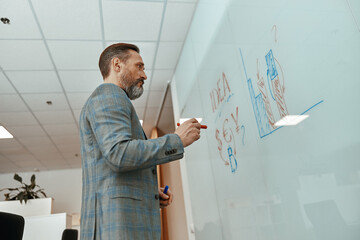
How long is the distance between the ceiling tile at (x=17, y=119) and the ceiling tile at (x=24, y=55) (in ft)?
4.02

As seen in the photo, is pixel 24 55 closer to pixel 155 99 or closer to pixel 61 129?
pixel 155 99

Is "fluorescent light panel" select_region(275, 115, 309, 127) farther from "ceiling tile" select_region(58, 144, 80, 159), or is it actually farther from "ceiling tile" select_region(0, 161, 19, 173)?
"ceiling tile" select_region(0, 161, 19, 173)

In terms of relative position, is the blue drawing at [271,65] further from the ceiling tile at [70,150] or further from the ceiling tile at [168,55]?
the ceiling tile at [70,150]

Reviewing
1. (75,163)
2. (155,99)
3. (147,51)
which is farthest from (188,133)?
(75,163)

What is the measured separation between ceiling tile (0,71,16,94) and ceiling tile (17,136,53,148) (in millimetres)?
1723

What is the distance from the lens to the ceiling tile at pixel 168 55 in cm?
291

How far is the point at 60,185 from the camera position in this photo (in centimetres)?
731

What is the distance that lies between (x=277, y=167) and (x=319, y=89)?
1.28 feet

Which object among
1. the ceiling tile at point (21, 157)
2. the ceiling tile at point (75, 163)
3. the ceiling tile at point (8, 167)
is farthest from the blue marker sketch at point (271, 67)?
the ceiling tile at point (8, 167)

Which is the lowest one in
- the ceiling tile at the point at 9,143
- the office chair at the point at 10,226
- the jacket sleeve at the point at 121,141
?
the office chair at the point at 10,226

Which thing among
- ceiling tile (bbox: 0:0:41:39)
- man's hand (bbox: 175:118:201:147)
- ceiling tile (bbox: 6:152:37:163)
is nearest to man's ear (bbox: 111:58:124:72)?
man's hand (bbox: 175:118:201:147)

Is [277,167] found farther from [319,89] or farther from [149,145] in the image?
[149,145]

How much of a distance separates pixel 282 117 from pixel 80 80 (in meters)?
2.85

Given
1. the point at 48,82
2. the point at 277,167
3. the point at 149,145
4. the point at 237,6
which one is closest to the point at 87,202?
the point at 149,145
